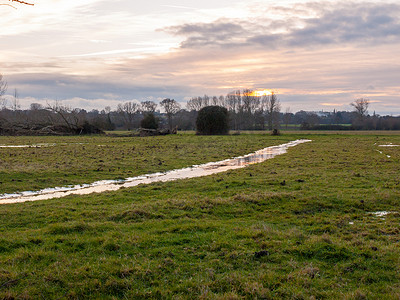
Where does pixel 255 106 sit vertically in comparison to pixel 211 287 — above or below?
above

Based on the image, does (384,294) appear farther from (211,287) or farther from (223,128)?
(223,128)

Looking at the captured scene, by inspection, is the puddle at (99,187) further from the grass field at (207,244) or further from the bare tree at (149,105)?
the bare tree at (149,105)

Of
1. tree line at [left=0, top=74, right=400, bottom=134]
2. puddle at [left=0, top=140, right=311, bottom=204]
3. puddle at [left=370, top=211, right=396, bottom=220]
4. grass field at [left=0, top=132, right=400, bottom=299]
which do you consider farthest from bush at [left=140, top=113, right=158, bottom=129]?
puddle at [left=370, top=211, right=396, bottom=220]

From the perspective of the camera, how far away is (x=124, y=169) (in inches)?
834

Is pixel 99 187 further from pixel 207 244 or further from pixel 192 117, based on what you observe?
pixel 192 117

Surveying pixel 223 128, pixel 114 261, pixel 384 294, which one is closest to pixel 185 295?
pixel 114 261

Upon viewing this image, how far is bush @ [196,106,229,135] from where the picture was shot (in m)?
70.4

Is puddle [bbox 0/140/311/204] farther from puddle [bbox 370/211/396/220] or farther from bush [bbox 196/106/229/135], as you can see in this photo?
bush [bbox 196/106/229/135]

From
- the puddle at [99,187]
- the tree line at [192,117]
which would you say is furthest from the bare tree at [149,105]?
the puddle at [99,187]

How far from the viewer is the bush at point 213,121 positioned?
2771 inches

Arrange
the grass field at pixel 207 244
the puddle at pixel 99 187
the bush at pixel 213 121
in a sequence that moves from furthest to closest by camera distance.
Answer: the bush at pixel 213 121
the puddle at pixel 99 187
the grass field at pixel 207 244

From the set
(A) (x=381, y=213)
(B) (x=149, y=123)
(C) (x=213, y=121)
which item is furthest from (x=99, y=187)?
(B) (x=149, y=123)

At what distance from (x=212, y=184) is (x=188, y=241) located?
765 cm

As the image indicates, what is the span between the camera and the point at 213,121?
231 feet
